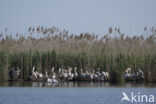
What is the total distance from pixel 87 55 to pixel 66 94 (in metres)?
6.74

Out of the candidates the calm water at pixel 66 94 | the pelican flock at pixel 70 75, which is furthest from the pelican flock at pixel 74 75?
the calm water at pixel 66 94

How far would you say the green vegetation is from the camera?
2455 cm

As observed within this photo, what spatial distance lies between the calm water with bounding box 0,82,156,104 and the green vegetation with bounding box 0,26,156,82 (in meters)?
3.13

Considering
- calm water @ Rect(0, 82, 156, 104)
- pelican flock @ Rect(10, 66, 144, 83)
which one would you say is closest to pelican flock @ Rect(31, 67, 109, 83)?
pelican flock @ Rect(10, 66, 144, 83)

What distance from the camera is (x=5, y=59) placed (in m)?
24.6

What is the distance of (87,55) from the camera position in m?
25.7

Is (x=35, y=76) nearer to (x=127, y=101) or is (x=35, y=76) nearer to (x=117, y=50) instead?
(x=117, y=50)

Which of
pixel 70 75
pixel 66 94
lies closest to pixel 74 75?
pixel 70 75

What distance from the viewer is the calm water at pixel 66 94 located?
17186 mm

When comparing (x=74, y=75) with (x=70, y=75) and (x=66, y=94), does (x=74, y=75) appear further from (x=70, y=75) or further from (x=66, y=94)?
(x=66, y=94)

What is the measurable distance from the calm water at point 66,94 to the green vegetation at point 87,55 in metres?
3.13

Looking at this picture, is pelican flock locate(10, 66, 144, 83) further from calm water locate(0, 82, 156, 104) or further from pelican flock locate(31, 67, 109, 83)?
calm water locate(0, 82, 156, 104)

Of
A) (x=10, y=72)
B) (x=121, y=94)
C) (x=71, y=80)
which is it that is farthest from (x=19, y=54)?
(x=121, y=94)

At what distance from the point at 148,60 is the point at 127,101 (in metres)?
7.45
